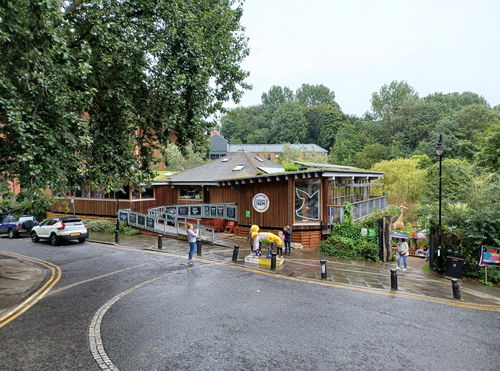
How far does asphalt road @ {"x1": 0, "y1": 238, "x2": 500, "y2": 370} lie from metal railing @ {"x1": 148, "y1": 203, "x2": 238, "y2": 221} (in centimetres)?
1031

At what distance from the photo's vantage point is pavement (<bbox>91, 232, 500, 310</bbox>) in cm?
1141

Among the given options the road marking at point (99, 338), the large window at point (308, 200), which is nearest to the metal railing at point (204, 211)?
the large window at point (308, 200)

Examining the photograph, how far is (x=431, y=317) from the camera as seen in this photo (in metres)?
8.88

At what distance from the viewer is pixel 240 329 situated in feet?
A: 25.6

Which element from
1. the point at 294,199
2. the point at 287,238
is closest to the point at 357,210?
the point at 294,199

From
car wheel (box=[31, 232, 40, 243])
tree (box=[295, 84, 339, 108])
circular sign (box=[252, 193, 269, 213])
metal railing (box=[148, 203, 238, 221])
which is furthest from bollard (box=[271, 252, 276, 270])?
tree (box=[295, 84, 339, 108])

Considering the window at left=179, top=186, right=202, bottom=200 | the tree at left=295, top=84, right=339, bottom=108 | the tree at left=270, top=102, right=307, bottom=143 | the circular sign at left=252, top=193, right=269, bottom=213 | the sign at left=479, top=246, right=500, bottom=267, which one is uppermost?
the tree at left=295, top=84, right=339, bottom=108

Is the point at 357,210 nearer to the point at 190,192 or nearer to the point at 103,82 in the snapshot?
the point at 190,192

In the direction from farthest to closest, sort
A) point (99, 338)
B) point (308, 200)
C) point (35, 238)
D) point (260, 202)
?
1. point (35, 238)
2. point (260, 202)
3. point (308, 200)
4. point (99, 338)

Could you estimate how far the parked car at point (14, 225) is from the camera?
82.4 ft

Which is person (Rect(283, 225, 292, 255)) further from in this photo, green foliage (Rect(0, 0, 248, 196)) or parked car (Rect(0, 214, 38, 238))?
parked car (Rect(0, 214, 38, 238))

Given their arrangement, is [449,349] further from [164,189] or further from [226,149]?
[226,149]

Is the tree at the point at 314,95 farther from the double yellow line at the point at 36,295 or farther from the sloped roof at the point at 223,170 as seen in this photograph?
the double yellow line at the point at 36,295

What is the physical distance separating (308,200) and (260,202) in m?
2.76
